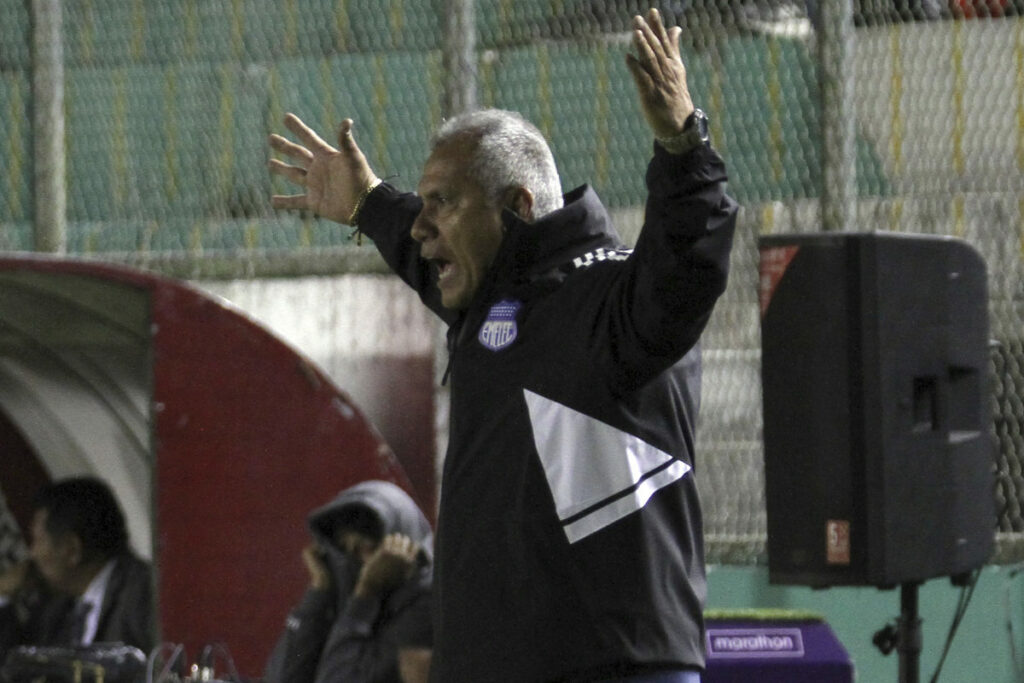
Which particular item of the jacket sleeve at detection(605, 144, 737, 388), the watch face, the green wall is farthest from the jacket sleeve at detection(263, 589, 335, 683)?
the watch face

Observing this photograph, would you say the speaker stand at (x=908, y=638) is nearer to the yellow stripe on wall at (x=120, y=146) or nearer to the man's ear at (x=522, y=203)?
the man's ear at (x=522, y=203)

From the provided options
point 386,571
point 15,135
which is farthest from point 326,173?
point 15,135

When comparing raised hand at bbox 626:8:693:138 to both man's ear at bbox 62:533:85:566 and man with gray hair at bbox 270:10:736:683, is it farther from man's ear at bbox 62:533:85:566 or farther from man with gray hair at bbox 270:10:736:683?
man's ear at bbox 62:533:85:566

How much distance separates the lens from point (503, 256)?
3.00 meters

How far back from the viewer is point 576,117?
21.5ft

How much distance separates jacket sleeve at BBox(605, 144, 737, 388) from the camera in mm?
2621

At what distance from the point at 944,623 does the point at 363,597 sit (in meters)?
1.94

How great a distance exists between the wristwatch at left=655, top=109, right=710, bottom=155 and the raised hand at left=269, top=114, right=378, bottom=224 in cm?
111

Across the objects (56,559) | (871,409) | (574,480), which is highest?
(871,409)

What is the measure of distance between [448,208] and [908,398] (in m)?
1.83

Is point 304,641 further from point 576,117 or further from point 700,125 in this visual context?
point 700,125

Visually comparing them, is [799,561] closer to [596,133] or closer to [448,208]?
[448,208]

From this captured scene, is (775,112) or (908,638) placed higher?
(775,112)

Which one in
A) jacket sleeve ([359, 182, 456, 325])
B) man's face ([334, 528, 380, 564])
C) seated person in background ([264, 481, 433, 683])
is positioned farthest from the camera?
man's face ([334, 528, 380, 564])
